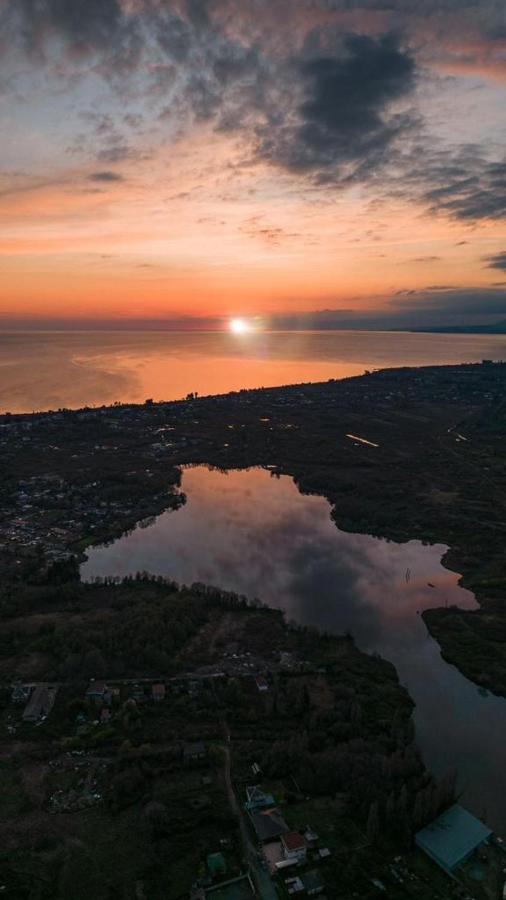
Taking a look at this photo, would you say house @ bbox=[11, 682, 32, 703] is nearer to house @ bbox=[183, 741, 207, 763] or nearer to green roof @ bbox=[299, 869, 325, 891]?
house @ bbox=[183, 741, 207, 763]

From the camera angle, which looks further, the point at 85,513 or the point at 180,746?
the point at 85,513

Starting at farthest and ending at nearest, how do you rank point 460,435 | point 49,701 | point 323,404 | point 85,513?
point 323,404, point 460,435, point 85,513, point 49,701

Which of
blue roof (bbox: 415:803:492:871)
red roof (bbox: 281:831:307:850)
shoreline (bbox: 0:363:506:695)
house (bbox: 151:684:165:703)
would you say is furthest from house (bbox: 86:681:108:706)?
shoreline (bbox: 0:363:506:695)

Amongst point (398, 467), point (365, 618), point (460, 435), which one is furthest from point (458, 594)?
point (460, 435)

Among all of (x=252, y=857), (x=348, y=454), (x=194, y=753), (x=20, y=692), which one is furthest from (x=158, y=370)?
(x=252, y=857)

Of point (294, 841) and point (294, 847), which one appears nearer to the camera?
point (294, 847)

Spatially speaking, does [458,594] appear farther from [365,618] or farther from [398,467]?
[398,467]

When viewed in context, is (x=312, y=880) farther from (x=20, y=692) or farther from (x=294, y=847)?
(x=20, y=692)
